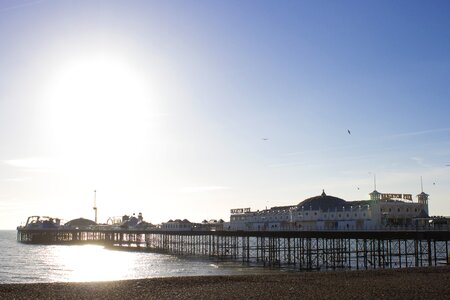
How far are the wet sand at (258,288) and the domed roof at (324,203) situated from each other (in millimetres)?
40107

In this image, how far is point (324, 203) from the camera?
7888 centimetres

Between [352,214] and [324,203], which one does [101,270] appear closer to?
[352,214]

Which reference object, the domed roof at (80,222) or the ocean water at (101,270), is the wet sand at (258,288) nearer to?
the ocean water at (101,270)

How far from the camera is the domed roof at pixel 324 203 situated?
77.4m

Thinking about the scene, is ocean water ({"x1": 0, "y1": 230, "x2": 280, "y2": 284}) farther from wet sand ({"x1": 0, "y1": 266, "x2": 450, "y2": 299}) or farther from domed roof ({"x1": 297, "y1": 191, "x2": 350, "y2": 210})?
domed roof ({"x1": 297, "y1": 191, "x2": 350, "y2": 210})

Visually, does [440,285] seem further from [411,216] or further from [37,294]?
[411,216]

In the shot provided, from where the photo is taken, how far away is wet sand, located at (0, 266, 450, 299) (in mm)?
27281

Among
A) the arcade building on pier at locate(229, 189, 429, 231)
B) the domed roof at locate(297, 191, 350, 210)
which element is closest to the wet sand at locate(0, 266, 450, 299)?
the arcade building on pier at locate(229, 189, 429, 231)

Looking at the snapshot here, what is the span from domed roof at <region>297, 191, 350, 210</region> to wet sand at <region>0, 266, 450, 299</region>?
4011 cm

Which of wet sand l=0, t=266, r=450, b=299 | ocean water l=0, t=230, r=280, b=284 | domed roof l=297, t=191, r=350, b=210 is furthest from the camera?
domed roof l=297, t=191, r=350, b=210

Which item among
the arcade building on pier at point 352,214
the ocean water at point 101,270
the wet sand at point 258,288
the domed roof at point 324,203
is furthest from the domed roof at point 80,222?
the wet sand at point 258,288

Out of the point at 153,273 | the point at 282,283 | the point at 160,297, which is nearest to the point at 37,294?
the point at 160,297

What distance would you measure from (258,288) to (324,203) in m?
50.3

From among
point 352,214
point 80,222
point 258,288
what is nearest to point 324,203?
point 352,214
